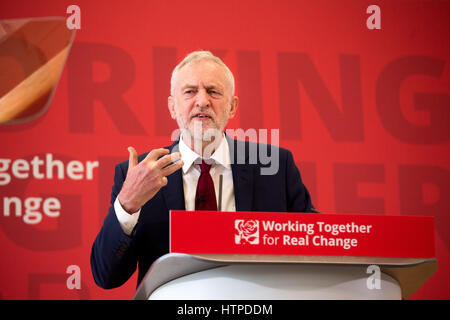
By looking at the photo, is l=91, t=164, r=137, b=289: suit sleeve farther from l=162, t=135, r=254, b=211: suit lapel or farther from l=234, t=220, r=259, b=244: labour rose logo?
l=234, t=220, r=259, b=244: labour rose logo

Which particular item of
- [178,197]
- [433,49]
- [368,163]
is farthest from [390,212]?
[178,197]

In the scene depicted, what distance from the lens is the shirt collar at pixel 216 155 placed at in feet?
6.86

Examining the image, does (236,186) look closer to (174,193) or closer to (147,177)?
(174,193)

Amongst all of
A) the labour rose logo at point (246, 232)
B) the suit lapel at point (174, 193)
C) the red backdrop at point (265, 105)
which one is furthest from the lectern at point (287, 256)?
Answer: the red backdrop at point (265, 105)

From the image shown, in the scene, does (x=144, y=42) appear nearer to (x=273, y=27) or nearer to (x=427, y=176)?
(x=273, y=27)

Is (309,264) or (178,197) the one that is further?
(178,197)

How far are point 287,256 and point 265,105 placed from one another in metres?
1.99

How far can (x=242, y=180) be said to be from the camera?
2.04 meters

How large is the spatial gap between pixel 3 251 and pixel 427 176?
246cm

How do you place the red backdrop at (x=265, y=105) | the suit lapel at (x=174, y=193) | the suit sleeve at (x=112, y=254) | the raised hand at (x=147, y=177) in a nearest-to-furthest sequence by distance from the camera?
the raised hand at (x=147, y=177)
the suit sleeve at (x=112, y=254)
the suit lapel at (x=174, y=193)
the red backdrop at (x=265, y=105)

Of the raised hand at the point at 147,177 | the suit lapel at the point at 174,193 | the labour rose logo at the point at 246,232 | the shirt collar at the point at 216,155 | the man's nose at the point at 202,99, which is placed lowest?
the labour rose logo at the point at 246,232

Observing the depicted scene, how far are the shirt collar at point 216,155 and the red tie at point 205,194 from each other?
92mm

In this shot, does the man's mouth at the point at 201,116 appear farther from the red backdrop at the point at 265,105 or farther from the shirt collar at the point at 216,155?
the red backdrop at the point at 265,105

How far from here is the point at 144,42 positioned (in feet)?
10.6
